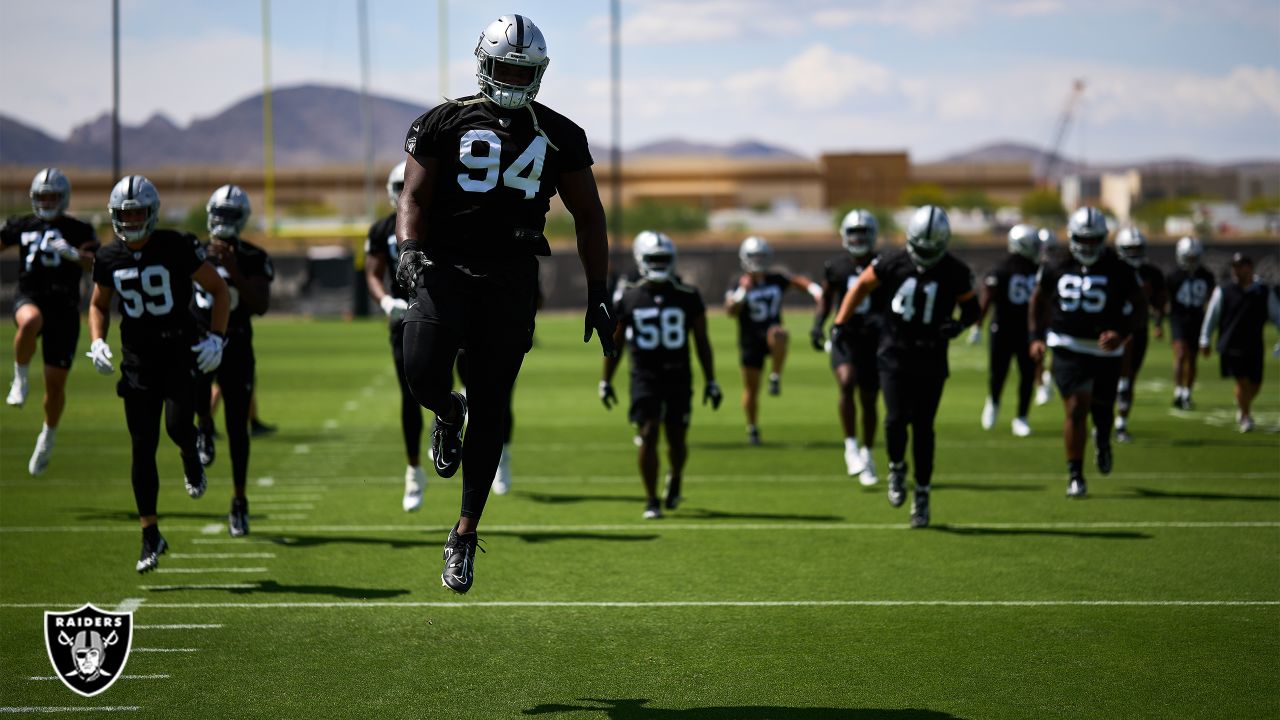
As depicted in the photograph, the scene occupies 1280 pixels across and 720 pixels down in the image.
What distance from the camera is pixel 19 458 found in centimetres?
1288

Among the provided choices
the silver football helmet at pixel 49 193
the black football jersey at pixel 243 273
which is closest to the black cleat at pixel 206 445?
the black football jersey at pixel 243 273

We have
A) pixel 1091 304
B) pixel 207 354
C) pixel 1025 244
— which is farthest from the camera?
pixel 1025 244

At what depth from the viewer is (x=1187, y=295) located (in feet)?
54.2

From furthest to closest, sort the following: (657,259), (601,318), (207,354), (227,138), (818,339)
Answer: (227,138), (818,339), (657,259), (207,354), (601,318)

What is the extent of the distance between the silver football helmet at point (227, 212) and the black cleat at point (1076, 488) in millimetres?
5815

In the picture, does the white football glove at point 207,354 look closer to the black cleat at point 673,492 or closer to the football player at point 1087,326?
the black cleat at point 673,492

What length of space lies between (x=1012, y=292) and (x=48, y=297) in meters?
8.46

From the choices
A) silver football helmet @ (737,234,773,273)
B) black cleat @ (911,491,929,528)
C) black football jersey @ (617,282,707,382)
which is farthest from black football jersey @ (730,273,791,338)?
black cleat @ (911,491,929,528)

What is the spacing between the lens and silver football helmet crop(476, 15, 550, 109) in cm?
559

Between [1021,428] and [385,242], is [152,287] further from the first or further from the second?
[1021,428]

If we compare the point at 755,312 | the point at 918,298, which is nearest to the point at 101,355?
the point at 918,298

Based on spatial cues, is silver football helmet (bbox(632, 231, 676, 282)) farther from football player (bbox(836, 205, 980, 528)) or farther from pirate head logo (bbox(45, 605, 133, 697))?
pirate head logo (bbox(45, 605, 133, 697))

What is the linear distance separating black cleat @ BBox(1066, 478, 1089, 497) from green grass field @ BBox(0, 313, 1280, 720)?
17 cm

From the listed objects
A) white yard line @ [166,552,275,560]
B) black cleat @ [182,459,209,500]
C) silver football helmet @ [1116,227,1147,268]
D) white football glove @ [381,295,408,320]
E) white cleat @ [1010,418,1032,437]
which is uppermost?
silver football helmet @ [1116,227,1147,268]
